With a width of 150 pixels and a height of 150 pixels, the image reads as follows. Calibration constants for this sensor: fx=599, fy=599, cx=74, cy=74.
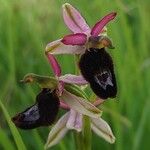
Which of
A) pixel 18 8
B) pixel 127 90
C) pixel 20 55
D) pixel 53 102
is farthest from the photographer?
pixel 18 8

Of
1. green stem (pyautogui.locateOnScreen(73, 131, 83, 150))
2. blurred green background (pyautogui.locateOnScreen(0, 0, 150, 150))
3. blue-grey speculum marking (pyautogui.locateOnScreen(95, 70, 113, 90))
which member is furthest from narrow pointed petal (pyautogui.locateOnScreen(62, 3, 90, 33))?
blurred green background (pyautogui.locateOnScreen(0, 0, 150, 150))

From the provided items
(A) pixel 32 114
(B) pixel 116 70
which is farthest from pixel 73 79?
(B) pixel 116 70

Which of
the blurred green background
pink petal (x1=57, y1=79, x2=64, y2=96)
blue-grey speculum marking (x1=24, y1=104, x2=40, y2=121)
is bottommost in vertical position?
the blurred green background

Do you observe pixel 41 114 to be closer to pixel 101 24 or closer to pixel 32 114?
pixel 32 114

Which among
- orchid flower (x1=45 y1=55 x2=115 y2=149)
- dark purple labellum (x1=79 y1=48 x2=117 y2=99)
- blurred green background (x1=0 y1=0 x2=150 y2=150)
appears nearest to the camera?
dark purple labellum (x1=79 y1=48 x2=117 y2=99)

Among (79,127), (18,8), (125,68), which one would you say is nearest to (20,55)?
(18,8)

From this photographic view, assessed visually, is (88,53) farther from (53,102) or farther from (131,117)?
(131,117)

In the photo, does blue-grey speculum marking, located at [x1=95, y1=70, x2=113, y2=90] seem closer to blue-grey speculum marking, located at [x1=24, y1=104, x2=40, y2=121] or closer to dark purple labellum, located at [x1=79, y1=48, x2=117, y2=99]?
dark purple labellum, located at [x1=79, y1=48, x2=117, y2=99]

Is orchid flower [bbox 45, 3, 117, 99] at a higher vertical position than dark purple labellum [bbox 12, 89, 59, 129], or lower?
higher
